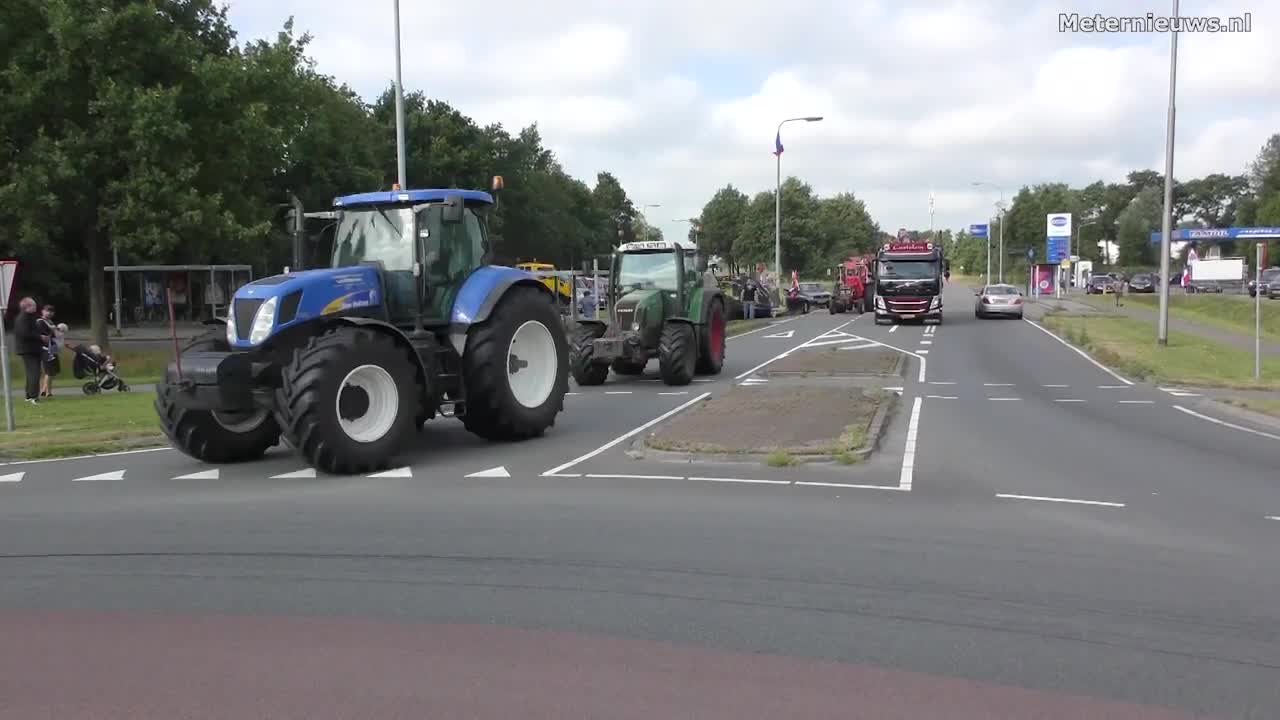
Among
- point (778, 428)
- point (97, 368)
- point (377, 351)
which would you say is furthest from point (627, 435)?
point (97, 368)

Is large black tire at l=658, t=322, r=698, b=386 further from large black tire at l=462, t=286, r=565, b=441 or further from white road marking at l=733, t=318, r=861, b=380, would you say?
large black tire at l=462, t=286, r=565, b=441

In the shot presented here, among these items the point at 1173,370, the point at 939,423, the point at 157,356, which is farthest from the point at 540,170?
the point at 939,423

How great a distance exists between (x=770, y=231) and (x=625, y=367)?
6115 cm

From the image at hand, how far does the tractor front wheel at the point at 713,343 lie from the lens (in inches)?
857

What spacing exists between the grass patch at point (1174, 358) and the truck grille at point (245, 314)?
670 inches

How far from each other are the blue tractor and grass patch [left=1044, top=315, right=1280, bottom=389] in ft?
45.4

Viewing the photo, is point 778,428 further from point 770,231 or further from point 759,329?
point 770,231

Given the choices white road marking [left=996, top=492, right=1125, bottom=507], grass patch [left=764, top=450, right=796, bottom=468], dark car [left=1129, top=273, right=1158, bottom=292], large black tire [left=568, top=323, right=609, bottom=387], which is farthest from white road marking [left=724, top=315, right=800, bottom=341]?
dark car [left=1129, top=273, right=1158, bottom=292]

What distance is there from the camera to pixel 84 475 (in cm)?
1130

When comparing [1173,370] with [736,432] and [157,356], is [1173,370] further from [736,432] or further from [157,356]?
[157,356]

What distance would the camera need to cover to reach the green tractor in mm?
19688

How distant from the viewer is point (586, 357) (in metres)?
19.6

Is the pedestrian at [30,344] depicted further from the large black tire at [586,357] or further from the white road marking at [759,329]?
the white road marking at [759,329]

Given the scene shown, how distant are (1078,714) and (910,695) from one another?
701 millimetres
